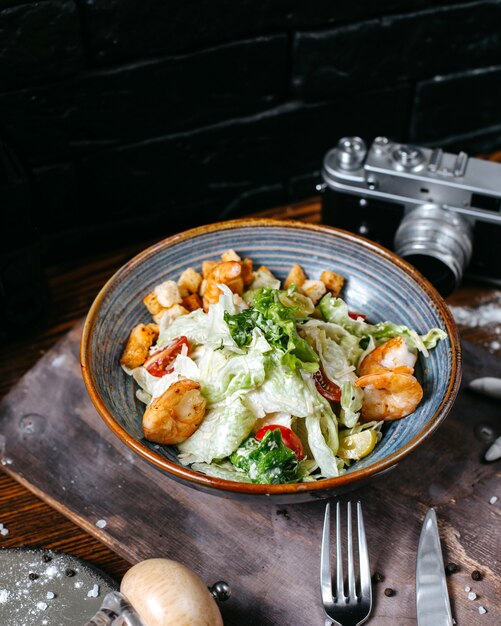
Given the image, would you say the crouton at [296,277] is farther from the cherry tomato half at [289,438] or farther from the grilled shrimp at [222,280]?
the cherry tomato half at [289,438]

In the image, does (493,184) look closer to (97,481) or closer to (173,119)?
(173,119)

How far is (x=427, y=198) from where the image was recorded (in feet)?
4.97

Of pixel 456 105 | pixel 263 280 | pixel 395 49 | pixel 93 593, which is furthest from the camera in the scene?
pixel 456 105

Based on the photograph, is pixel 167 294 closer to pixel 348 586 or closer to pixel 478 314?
pixel 348 586

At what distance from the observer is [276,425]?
1.15 m

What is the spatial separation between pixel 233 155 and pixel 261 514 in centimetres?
103

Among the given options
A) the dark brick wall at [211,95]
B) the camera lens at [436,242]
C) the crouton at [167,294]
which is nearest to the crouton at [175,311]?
the crouton at [167,294]

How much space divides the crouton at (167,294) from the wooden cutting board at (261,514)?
24 cm

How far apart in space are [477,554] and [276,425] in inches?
14.0

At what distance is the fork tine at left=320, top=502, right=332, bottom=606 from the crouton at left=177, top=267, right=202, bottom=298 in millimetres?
458

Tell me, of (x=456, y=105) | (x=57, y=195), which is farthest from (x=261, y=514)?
(x=456, y=105)

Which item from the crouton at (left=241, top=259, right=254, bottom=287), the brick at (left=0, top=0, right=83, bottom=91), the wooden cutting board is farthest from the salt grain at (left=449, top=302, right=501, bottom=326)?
the brick at (left=0, top=0, right=83, bottom=91)

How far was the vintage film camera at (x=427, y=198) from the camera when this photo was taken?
4.84 feet

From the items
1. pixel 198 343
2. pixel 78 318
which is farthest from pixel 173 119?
pixel 198 343
